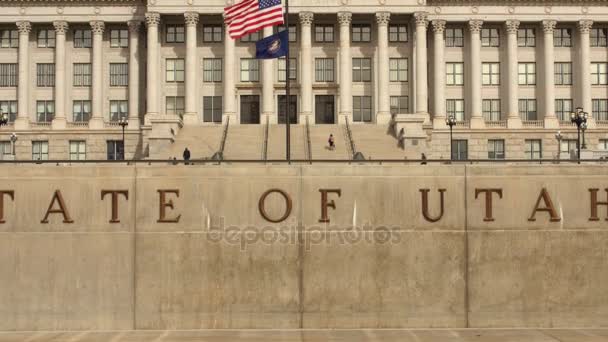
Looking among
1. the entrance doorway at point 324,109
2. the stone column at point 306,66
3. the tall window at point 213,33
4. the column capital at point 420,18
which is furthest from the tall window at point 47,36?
the column capital at point 420,18

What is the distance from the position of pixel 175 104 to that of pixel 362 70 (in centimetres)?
1689

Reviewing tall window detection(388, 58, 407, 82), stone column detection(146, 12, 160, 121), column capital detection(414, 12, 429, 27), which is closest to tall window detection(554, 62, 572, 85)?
column capital detection(414, 12, 429, 27)

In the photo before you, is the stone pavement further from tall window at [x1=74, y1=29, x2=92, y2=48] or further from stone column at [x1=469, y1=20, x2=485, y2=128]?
tall window at [x1=74, y1=29, x2=92, y2=48]

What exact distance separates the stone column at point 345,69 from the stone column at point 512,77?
14.3 m

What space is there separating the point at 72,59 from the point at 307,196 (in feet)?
206

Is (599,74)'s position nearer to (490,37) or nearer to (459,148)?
(490,37)

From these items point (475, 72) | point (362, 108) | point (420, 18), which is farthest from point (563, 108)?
point (362, 108)

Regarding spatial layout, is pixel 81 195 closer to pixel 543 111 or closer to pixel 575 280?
pixel 575 280

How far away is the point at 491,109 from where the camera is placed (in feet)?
262

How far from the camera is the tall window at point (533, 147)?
77.2 metres

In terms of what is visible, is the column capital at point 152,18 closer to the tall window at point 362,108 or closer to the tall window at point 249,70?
the tall window at point 249,70

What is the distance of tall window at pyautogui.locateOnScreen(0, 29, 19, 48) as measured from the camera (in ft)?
262

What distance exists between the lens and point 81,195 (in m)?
21.2

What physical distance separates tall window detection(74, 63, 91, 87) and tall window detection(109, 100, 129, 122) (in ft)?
9.40
